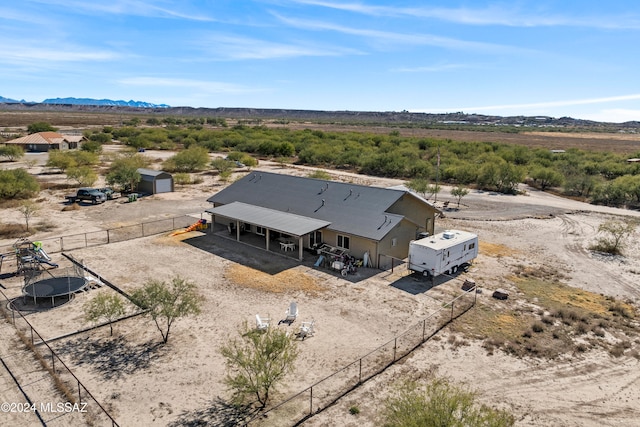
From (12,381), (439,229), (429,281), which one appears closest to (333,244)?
(429,281)

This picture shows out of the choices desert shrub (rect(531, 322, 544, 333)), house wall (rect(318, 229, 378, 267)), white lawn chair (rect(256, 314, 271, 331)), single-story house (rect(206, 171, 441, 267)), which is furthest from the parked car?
desert shrub (rect(531, 322, 544, 333))

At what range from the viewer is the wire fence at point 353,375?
13898 millimetres

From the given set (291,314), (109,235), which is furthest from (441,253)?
(109,235)

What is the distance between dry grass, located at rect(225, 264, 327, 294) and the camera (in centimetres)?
2381

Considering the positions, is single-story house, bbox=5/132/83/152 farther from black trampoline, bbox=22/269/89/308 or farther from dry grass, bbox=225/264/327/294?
dry grass, bbox=225/264/327/294

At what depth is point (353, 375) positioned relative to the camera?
52.9ft

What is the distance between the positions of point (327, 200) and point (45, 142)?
74.9 m

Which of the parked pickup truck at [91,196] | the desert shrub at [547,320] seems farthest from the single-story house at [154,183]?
the desert shrub at [547,320]

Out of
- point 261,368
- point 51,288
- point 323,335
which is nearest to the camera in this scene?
point 261,368

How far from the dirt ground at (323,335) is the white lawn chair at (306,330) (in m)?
0.31

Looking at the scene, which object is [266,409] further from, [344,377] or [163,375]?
[163,375]

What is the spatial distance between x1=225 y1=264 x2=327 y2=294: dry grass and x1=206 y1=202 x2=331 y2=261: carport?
2.63 meters

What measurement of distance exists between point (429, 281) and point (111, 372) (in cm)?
1694

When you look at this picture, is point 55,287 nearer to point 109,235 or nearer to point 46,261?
point 46,261
